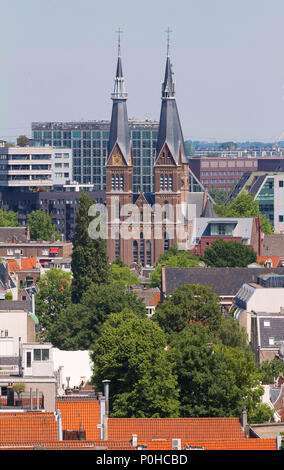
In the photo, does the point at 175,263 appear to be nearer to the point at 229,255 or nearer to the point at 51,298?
the point at 229,255

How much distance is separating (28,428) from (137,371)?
79.3ft

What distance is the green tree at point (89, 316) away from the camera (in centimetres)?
11225

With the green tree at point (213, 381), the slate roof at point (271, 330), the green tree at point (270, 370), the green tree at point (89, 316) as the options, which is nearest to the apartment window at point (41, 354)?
the green tree at point (213, 381)

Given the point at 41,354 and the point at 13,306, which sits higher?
the point at 13,306

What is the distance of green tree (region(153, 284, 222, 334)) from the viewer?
105562 millimetres

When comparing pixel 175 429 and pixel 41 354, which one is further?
pixel 41 354

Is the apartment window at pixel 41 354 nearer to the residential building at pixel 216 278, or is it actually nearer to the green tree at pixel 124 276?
the residential building at pixel 216 278

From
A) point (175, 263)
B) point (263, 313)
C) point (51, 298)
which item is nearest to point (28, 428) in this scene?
point (263, 313)

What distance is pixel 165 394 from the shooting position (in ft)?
221

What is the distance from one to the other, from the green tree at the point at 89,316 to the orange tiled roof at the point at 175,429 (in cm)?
5175

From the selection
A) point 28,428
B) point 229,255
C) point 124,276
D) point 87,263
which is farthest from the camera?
point 124,276

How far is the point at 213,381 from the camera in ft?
228
